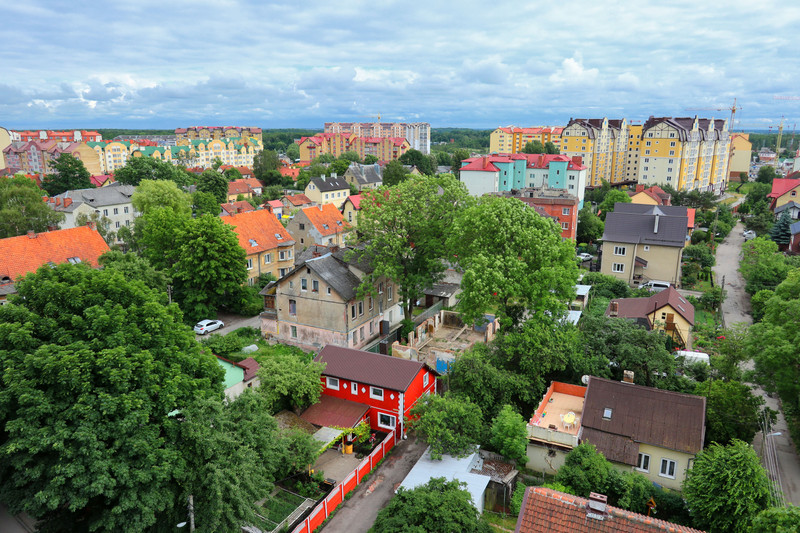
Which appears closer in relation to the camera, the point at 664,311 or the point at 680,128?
the point at 664,311

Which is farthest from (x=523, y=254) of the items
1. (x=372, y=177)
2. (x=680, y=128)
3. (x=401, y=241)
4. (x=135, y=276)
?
(x=680, y=128)

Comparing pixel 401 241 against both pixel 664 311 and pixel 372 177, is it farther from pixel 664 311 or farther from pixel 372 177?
pixel 372 177

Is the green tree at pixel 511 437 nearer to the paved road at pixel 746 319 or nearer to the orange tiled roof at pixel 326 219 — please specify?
the paved road at pixel 746 319

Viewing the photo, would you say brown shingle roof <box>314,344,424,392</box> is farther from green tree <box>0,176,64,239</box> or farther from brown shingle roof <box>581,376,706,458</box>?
green tree <box>0,176,64,239</box>

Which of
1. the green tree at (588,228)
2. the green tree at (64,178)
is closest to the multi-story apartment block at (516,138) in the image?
the green tree at (588,228)

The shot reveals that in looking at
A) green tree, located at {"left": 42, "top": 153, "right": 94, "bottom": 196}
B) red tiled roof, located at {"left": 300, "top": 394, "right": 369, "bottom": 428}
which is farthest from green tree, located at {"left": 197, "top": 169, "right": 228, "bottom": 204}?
red tiled roof, located at {"left": 300, "top": 394, "right": 369, "bottom": 428}
